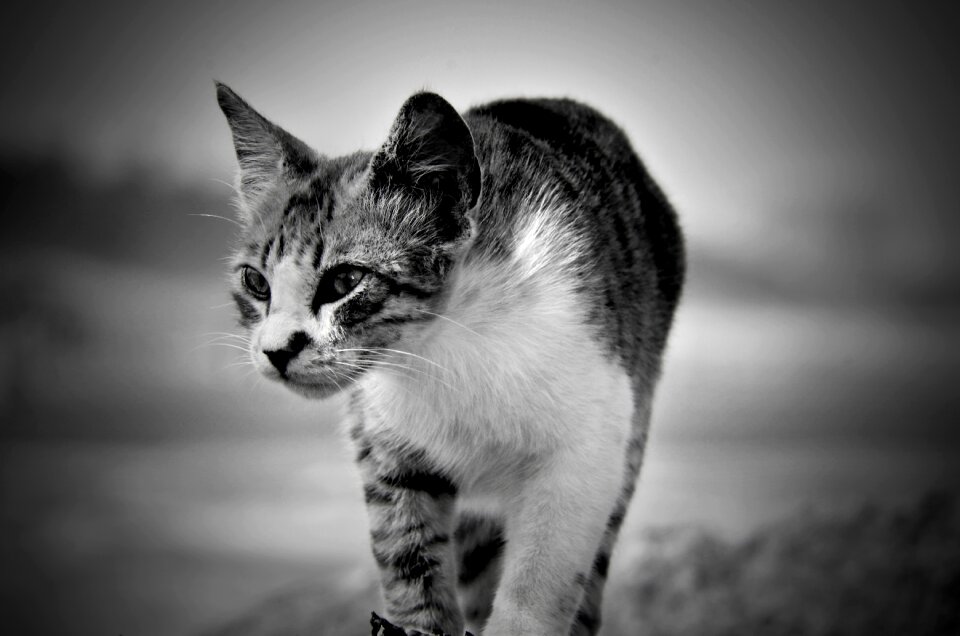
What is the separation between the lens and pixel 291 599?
16.7ft

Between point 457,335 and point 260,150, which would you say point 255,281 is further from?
point 457,335

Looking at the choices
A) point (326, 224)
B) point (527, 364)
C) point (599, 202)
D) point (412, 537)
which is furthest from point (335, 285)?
point (599, 202)

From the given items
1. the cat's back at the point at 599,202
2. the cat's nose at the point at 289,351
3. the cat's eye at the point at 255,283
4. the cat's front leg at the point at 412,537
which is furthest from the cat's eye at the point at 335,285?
the cat's front leg at the point at 412,537

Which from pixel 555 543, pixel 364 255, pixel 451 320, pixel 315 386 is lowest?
pixel 555 543

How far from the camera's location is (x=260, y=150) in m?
2.79

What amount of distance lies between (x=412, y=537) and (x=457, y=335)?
666 mm

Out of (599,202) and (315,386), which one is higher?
(599,202)

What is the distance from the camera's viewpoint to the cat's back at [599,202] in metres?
2.78

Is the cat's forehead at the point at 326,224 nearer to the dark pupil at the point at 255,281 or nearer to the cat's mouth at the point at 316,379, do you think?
the dark pupil at the point at 255,281

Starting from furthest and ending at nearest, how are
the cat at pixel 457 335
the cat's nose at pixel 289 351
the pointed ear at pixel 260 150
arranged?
the pointed ear at pixel 260 150 < the cat at pixel 457 335 < the cat's nose at pixel 289 351

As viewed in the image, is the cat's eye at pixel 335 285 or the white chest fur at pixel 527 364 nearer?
the cat's eye at pixel 335 285

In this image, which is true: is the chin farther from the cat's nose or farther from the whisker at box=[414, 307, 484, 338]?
the whisker at box=[414, 307, 484, 338]

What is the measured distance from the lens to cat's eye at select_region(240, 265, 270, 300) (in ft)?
8.43

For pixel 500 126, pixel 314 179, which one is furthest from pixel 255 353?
pixel 500 126
